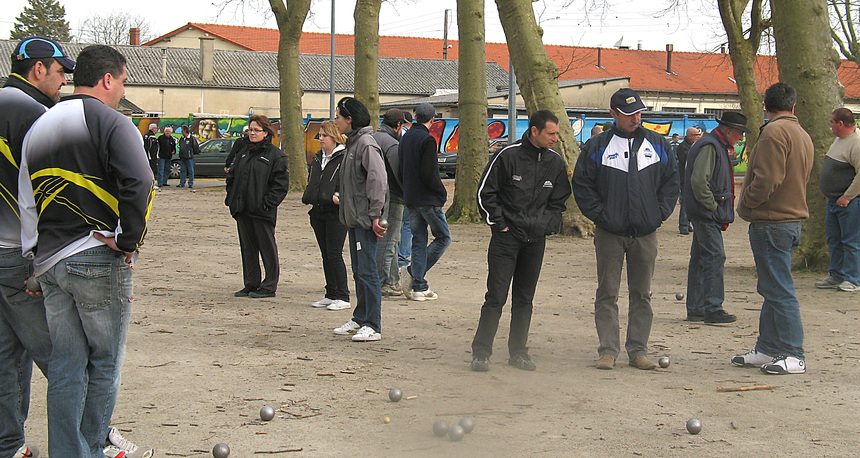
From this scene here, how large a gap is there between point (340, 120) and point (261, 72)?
58141 mm

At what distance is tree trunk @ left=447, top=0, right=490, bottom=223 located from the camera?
722 inches

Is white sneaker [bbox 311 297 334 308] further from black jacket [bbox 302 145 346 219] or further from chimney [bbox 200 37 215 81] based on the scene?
chimney [bbox 200 37 215 81]

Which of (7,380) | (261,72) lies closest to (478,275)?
(7,380)

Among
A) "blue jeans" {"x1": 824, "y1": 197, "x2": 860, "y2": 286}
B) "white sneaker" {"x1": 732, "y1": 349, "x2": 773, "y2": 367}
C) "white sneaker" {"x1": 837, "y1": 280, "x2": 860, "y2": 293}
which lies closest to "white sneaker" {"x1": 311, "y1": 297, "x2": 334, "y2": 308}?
"white sneaker" {"x1": 732, "y1": 349, "x2": 773, "y2": 367}

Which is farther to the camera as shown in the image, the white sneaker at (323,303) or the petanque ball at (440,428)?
the white sneaker at (323,303)

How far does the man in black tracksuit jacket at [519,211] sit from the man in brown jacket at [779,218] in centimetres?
157

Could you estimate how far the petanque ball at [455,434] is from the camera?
502cm

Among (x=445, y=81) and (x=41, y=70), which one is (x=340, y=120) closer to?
(x=41, y=70)

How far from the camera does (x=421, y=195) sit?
31.1 ft

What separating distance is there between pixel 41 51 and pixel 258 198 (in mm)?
5158

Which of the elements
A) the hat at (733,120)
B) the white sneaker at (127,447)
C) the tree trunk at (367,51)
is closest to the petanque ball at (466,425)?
the white sneaker at (127,447)

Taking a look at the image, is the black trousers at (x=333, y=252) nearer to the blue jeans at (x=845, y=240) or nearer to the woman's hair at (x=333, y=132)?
the woman's hair at (x=333, y=132)

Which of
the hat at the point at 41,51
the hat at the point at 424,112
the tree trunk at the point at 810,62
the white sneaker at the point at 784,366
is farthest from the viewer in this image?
the tree trunk at the point at 810,62

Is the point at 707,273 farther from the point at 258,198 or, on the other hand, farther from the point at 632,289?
the point at 258,198
